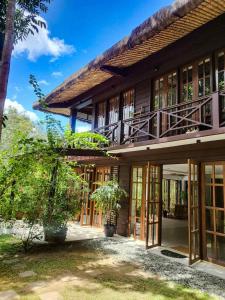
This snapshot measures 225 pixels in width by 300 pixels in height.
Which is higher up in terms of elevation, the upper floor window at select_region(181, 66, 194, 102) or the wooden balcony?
the upper floor window at select_region(181, 66, 194, 102)

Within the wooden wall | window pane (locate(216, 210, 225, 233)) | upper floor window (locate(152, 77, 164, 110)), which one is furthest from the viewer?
upper floor window (locate(152, 77, 164, 110))

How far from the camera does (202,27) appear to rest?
6.31 m

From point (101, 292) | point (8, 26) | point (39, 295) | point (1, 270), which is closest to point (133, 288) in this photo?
point (101, 292)

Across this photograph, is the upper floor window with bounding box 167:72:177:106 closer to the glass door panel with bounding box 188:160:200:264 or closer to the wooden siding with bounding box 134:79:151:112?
the wooden siding with bounding box 134:79:151:112

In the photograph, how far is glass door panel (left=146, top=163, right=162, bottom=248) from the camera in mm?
6660

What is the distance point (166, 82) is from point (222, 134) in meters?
3.20

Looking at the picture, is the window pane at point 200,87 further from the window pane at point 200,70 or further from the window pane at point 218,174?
the window pane at point 218,174

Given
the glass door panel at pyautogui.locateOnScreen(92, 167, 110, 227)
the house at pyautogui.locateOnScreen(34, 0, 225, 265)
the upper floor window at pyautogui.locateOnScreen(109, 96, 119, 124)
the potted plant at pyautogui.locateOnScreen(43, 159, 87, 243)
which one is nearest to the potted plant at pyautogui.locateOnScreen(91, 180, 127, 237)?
the house at pyautogui.locateOnScreen(34, 0, 225, 265)

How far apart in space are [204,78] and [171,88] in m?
1.16

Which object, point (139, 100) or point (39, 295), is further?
point (139, 100)

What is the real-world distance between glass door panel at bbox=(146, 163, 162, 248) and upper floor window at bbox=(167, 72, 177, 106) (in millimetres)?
2000

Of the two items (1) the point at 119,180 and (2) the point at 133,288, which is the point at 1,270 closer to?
(2) the point at 133,288

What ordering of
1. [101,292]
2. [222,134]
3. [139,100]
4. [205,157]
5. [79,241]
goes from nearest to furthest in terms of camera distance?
[101,292]
[222,134]
[205,157]
[79,241]
[139,100]

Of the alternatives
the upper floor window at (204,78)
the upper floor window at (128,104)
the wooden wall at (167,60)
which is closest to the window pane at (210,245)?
the upper floor window at (204,78)
